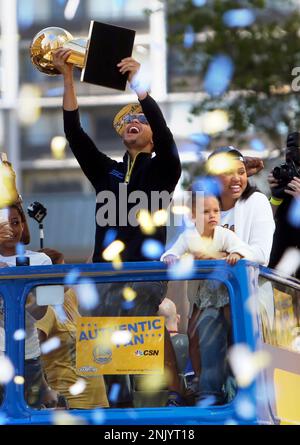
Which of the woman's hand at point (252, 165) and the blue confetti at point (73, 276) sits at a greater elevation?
the woman's hand at point (252, 165)

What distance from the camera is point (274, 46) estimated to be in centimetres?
1562

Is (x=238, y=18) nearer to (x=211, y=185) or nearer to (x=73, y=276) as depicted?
(x=211, y=185)

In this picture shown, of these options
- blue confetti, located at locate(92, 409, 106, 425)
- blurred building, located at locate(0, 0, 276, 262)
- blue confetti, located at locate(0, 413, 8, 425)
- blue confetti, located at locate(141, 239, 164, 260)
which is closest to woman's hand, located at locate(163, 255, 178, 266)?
blue confetti, located at locate(141, 239, 164, 260)

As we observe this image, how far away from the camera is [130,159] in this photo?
5414 millimetres

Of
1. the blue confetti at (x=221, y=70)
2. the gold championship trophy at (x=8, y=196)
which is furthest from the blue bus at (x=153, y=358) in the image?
the blue confetti at (x=221, y=70)

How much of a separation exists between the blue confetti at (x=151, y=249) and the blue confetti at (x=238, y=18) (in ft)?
35.6

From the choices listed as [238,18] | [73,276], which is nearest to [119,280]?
[73,276]

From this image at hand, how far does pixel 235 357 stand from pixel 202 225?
80cm

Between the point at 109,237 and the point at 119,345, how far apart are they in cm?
75

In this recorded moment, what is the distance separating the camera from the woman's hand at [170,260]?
4.55 m

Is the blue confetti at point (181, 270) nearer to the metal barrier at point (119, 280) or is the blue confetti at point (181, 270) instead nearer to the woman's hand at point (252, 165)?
the metal barrier at point (119, 280)

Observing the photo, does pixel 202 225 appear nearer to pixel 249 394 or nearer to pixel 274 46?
pixel 249 394

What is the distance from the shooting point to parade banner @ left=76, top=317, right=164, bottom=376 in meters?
4.55
